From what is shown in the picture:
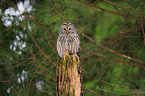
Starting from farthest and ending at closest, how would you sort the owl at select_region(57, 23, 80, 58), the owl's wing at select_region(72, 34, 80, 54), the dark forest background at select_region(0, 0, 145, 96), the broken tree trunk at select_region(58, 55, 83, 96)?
the dark forest background at select_region(0, 0, 145, 96)
the owl at select_region(57, 23, 80, 58)
the owl's wing at select_region(72, 34, 80, 54)
the broken tree trunk at select_region(58, 55, 83, 96)

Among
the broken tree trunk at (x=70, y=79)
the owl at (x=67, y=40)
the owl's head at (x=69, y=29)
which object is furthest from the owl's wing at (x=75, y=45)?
the broken tree trunk at (x=70, y=79)

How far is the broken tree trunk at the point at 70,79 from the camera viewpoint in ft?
7.86

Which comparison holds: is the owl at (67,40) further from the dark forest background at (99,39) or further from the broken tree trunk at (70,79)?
the broken tree trunk at (70,79)

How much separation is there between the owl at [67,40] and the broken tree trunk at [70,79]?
90 cm

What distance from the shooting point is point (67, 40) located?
3.75 metres

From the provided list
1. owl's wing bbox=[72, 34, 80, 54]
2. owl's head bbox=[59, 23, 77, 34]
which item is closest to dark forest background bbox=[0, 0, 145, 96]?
owl's head bbox=[59, 23, 77, 34]

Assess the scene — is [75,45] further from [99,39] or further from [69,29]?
[99,39]

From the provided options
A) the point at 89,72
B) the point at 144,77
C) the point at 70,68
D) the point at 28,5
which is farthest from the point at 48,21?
the point at 144,77

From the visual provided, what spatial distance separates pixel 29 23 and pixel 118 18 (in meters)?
2.60

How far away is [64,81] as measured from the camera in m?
2.45

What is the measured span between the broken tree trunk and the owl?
0.90 metres

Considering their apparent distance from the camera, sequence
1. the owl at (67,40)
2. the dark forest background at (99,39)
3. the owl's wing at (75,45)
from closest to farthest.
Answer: the owl's wing at (75,45), the owl at (67,40), the dark forest background at (99,39)

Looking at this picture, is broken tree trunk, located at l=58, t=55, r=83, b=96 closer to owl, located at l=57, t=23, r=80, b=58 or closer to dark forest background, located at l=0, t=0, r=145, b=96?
owl, located at l=57, t=23, r=80, b=58

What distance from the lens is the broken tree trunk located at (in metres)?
2.39
